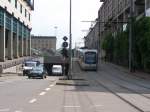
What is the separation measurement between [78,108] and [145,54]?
47.1 meters

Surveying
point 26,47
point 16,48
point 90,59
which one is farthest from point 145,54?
point 26,47

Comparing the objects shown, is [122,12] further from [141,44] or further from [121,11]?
[141,44]

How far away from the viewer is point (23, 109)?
617 inches

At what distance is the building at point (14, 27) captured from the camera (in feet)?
247

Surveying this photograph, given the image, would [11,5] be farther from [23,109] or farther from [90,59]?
[23,109]

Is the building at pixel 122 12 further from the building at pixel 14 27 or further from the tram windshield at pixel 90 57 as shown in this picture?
the building at pixel 14 27

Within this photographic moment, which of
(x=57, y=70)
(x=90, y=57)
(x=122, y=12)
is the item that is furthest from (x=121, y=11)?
(x=90, y=57)

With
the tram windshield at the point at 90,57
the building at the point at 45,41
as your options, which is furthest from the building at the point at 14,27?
the building at the point at 45,41

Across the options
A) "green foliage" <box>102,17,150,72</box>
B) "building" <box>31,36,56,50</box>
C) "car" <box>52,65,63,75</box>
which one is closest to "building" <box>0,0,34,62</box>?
"car" <box>52,65,63,75</box>

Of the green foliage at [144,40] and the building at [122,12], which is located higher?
the building at [122,12]

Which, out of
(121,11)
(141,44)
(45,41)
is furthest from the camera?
(45,41)

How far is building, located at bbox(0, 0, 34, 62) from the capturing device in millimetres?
75188

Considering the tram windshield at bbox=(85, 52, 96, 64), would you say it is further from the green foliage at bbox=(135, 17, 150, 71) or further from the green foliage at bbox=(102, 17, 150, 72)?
the green foliage at bbox=(135, 17, 150, 71)

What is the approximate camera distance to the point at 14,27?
90.8 meters
